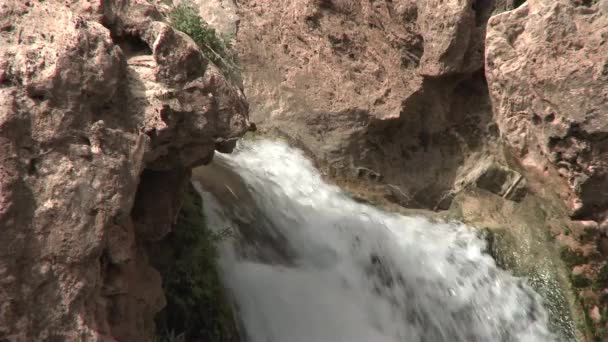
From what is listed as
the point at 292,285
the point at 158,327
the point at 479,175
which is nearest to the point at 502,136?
the point at 479,175

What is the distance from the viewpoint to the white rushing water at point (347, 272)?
5.59 metres

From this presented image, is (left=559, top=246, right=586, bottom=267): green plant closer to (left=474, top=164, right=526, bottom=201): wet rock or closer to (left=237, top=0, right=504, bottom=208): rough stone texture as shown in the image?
(left=474, top=164, right=526, bottom=201): wet rock

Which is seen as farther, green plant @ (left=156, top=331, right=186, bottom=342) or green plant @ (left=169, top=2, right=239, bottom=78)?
green plant @ (left=169, top=2, right=239, bottom=78)

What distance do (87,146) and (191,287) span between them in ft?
6.17

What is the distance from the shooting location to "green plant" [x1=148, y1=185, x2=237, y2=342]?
16.6 feet

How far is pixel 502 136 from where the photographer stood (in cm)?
752

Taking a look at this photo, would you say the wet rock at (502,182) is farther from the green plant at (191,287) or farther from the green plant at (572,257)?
the green plant at (191,287)

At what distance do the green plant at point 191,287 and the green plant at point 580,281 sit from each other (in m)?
3.71

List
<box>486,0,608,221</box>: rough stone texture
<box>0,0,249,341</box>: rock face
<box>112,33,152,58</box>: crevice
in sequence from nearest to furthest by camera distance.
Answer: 1. <box>0,0,249,341</box>: rock face
2. <box>112,33,152,58</box>: crevice
3. <box>486,0,608,221</box>: rough stone texture

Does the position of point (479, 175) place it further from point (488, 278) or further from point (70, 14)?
point (70, 14)

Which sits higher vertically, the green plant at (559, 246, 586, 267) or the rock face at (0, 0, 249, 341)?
the rock face at (0, 0, 249, 341)

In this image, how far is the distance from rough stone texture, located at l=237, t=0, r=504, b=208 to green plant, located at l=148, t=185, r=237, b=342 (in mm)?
3053

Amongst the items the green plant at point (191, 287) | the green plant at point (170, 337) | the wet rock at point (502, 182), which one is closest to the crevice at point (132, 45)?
the green plant at point (191, 287)

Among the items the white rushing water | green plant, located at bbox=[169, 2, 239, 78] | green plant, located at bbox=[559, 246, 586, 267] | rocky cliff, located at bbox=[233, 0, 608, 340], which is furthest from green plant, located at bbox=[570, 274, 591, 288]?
green plant, located at bbox=[169, 2, 239, 78]
